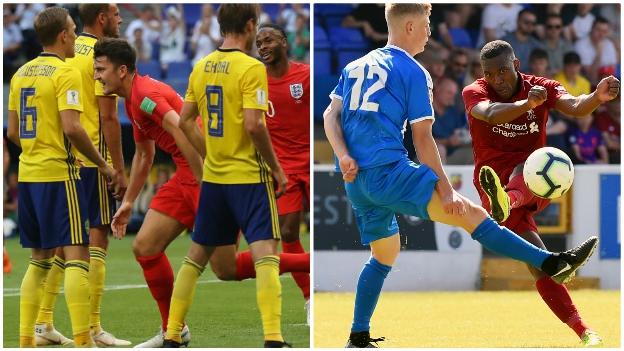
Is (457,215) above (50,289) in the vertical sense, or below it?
above

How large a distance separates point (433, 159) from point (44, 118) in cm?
224

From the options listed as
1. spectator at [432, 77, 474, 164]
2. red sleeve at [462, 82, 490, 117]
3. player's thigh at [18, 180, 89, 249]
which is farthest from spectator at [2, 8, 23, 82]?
red sleeve at [462, 82, 490, 117]

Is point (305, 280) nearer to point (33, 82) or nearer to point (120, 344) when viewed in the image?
point (120, 344)

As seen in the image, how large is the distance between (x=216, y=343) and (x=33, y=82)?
195 centimetres

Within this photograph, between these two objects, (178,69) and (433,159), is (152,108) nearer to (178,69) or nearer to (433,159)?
(433,159)

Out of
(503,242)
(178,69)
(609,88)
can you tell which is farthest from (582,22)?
(503,242)

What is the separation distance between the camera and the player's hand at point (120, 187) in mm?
7325

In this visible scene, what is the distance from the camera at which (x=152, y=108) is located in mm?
7203

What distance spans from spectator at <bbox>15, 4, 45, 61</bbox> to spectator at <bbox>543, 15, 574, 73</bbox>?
6.57 m

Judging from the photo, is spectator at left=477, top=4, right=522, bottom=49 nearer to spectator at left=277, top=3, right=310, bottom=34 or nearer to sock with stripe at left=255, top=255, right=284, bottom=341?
spectator at left=277, top=3, right=310, bottom=34

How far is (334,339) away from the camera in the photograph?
26.0ft

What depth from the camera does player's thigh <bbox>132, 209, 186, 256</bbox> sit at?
7.49 metres

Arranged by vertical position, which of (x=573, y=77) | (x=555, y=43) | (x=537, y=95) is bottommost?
(x=537, y=95)

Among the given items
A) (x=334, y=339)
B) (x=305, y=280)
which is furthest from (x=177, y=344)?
(x=305, y=280)
